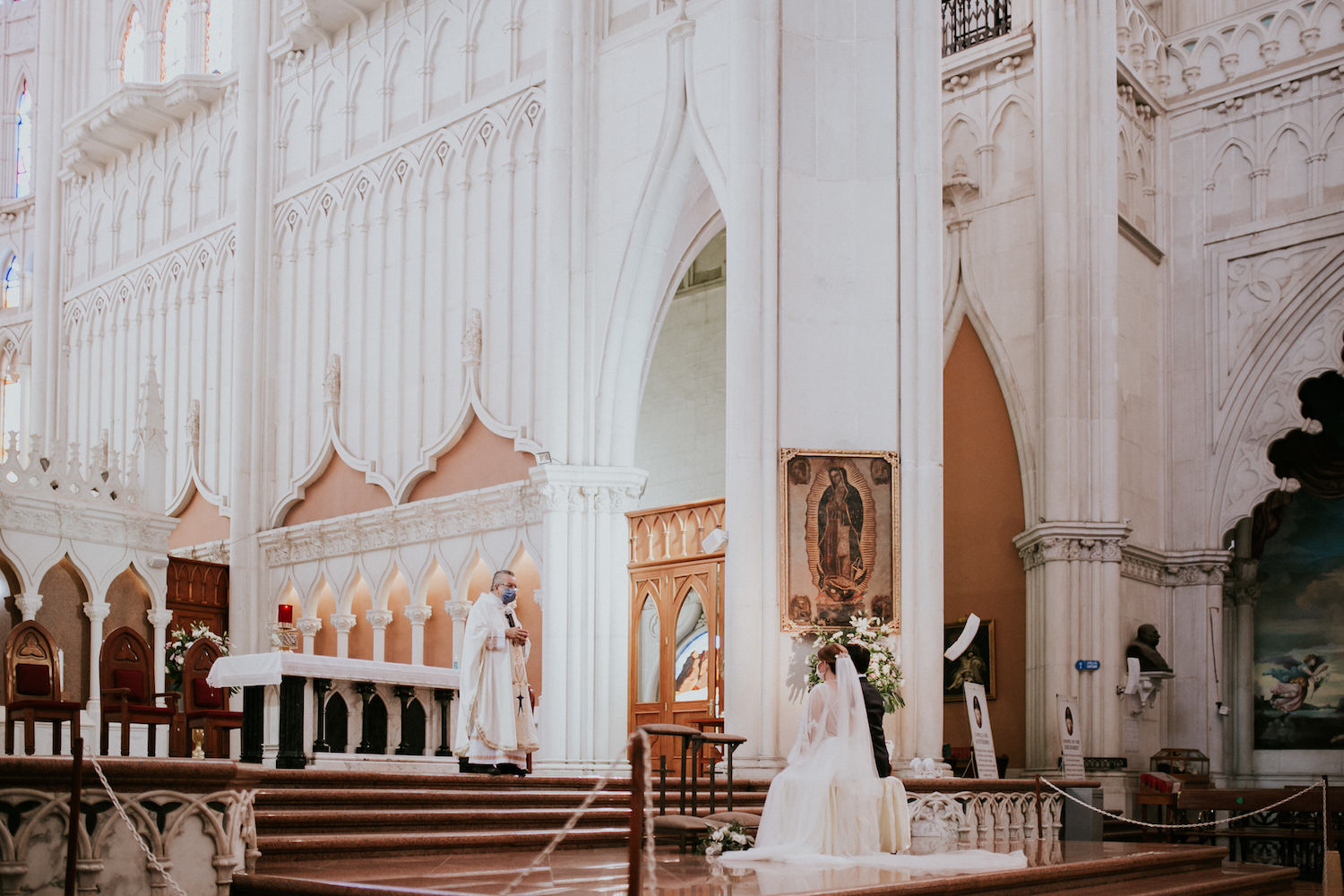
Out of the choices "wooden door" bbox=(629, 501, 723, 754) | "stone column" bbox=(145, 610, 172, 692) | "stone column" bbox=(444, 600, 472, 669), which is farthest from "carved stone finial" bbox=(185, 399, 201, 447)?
"wooden door" bbox=(629, 501, 723, 754)

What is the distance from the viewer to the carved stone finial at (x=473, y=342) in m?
16.5

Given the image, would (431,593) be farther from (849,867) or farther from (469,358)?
(849,867)

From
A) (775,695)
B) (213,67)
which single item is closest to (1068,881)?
(775,695)

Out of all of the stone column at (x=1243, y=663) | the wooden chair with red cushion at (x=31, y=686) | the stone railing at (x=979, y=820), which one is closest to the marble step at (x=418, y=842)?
the stone railing at (x=979, y=820)

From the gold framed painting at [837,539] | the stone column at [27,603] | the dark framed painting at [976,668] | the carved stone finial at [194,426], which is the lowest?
the dark framed painting at [976,668]

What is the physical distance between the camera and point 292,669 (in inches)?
418

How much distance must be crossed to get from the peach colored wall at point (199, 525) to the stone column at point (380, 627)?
3405 millimetres

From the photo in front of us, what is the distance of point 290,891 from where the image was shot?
20.4 ft

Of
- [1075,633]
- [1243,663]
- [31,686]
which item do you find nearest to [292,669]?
[31,686]

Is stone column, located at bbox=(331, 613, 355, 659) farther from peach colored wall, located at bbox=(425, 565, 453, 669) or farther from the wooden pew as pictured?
the wooden pew

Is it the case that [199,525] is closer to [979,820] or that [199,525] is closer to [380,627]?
[380,627]

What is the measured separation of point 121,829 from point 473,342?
11.2 metres

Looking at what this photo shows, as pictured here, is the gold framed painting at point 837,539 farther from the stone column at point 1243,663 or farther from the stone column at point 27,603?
the stone column at point 1243,663

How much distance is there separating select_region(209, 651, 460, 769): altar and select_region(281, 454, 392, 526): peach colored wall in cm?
551
